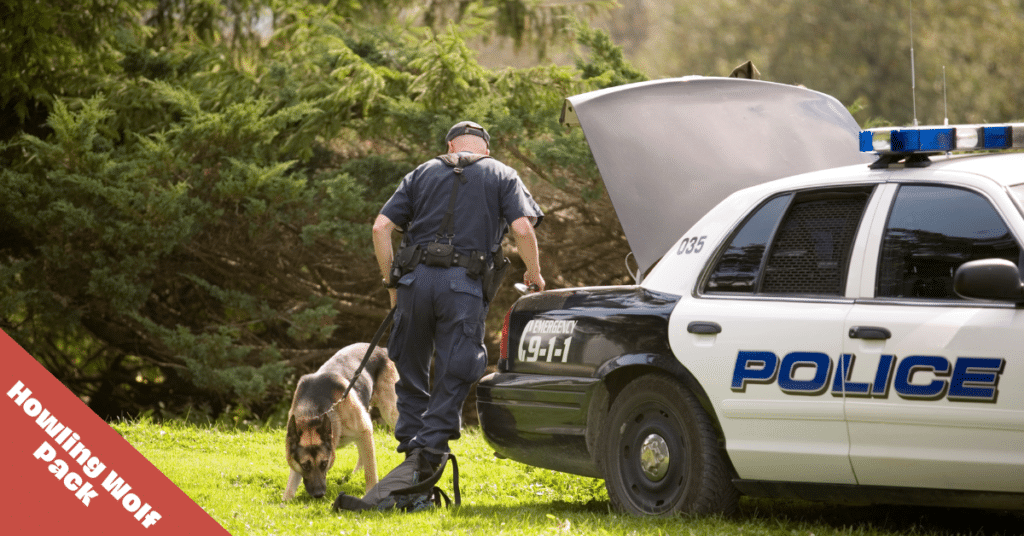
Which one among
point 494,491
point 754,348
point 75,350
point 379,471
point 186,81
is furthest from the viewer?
point 75,350

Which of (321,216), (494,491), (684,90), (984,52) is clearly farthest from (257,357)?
(984,52)

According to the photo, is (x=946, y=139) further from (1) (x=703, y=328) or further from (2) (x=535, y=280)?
(2) (x=535, y=280)

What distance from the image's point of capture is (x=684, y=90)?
5934mm

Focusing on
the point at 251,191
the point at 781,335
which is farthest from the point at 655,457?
the point at 251,191

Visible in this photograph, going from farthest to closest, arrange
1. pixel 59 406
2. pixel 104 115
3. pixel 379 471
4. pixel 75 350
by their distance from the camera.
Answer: pixel 75 350 < pixel 104 115 < pixel 379 471 < pixel 59 406

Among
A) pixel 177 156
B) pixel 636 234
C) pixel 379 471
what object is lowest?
pixel 379 471

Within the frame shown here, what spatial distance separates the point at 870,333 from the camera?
4227 millimetres

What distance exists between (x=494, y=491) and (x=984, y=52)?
92.9 ft

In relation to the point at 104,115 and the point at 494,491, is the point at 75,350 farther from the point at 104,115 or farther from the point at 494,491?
the point at 494,491

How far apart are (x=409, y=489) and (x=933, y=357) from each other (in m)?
2.55

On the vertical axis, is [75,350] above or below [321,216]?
below

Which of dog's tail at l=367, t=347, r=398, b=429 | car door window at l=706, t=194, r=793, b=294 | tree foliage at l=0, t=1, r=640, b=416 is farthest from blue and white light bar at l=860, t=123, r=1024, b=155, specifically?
tree foliage at l=0, t=1, r=640, b=416

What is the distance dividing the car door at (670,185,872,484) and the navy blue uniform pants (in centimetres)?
119

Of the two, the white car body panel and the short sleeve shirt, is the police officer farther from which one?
the white car body panel
